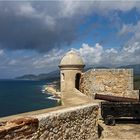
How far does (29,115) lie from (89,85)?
7.70 metres

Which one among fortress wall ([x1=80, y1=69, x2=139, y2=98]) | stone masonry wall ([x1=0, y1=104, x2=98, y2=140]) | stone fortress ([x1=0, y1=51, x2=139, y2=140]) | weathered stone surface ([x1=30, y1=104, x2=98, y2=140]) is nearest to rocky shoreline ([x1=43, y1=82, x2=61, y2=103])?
stone fortress ([x1=0, y1=51, x2=139, y2=140])

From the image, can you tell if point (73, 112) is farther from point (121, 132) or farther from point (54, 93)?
point (54, 93)

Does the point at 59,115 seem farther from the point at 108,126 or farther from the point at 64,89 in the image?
the point at 64,89

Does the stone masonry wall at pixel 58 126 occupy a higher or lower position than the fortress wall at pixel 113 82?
lower

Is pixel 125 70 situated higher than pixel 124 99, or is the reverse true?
pixel 125 70

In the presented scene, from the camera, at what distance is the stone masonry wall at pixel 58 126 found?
5402 mm

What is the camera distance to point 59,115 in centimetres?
663

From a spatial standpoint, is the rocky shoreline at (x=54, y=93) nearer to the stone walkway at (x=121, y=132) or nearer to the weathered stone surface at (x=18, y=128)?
the stone walkway at (x=121, y=132)

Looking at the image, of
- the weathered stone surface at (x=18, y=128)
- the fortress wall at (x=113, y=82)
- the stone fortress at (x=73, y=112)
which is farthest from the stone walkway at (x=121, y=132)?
the fortress wall at (x=113, y=82)

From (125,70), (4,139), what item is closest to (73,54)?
(125,70)

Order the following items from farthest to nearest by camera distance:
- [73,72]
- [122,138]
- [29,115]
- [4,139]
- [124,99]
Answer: [73,72], [124,99], [122,138], [29,115], [4,139]

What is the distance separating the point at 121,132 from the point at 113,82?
5.10 meters

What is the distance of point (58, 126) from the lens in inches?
261

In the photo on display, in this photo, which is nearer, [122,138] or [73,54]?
[122,138]
